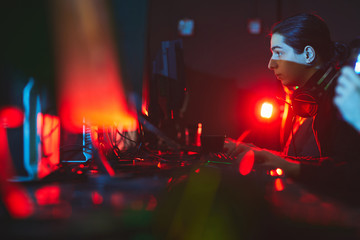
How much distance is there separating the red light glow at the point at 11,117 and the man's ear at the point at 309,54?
131 cm

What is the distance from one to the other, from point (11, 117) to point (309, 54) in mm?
1341

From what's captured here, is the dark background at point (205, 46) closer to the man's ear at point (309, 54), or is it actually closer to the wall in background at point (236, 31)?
the wall in background at point (236, 31)

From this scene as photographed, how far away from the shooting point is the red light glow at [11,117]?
527 mm

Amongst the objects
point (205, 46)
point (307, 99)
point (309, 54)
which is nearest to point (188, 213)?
point (307, 99)

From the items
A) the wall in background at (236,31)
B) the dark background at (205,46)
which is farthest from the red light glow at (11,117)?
the wall in background at (236,31)

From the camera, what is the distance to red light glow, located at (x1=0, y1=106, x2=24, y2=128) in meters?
0.53

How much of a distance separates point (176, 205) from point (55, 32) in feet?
1.61

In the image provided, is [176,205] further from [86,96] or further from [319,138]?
[319,138]

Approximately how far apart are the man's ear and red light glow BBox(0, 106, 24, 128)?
131 centimetres

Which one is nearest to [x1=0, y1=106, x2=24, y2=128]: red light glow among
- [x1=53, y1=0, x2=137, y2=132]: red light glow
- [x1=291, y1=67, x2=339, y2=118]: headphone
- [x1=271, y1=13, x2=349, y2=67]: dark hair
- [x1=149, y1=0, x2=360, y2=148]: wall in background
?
[x1=53, y1=0, x2=137, y2=132]: red light glow

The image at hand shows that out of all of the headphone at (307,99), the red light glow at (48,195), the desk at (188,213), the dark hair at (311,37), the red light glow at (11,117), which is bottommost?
the red light glow at (48,195)

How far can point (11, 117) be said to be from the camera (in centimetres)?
53

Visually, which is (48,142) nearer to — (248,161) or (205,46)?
(248,161)

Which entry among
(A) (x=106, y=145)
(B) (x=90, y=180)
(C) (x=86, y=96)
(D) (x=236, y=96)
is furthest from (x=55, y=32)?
(D) (x=236, y=96)
